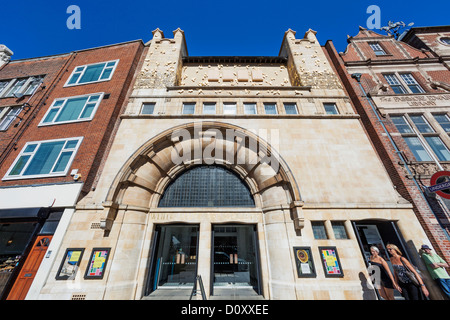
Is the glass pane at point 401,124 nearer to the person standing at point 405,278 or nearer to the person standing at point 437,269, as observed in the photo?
the person standing at point 437,269

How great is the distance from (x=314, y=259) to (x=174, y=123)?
1067cm

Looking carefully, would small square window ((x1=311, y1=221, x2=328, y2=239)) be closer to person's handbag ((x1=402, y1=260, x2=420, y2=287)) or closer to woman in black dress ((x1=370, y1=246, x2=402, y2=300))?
woman in black dress ((x1=370, y1=246, x2=402, y2=300))

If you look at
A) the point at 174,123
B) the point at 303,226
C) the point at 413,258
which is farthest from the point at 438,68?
the point at 174,123

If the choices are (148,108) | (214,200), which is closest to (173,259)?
(214,200)

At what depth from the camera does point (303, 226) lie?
7379mm

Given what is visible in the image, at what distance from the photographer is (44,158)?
31.0 feet

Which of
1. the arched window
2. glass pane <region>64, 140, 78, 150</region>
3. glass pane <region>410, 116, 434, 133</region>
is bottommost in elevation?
the arched window

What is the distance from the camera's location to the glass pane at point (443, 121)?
9816 mm

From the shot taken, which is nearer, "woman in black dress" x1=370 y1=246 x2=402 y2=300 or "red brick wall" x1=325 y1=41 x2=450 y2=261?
"woman in black dress" x1=370 y1=246 x2=402 y2=300

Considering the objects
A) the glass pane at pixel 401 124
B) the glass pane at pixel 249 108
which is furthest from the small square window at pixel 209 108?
the glass pane at pixel 401 124

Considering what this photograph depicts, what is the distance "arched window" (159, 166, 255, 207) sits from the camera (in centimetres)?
937

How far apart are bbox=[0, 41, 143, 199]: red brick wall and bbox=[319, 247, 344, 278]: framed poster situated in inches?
481

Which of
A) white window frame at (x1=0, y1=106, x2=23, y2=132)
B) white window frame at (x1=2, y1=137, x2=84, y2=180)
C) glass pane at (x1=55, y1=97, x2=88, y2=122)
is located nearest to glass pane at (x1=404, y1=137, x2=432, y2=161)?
white window frame at (x1=2, y1=137, x2=84, y2=180)

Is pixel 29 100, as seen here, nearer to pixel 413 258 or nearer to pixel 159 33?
pixel 159 33
